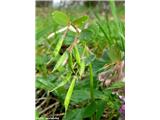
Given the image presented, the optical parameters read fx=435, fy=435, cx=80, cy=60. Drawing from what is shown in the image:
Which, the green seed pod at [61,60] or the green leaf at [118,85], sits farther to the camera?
the green leaf at [118,85]

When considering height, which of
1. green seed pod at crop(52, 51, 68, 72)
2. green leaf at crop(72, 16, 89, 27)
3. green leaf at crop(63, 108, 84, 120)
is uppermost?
green leaf at crop(72, 16, 89, 27)

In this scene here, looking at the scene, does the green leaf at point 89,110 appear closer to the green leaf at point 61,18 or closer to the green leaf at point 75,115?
the green leaf at point 75,115

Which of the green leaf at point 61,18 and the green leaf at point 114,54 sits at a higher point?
the green leaf at point 61,18

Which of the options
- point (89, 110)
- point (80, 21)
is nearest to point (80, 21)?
point (80, 21)

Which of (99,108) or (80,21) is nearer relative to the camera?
(80,21)

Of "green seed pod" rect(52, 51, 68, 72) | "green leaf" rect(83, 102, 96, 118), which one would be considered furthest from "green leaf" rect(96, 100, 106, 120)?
"green seed pod" rect(52, 51, 68, 72)

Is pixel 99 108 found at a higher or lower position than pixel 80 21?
lower

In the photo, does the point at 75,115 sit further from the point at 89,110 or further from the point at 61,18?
the point at 61,18

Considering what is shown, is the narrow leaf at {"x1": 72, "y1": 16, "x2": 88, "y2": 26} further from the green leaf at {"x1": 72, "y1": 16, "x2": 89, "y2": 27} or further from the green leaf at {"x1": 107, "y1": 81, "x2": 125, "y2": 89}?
the green leaf at {"x1": 107, "y1": 81, "x2": 125, "y2": 89}

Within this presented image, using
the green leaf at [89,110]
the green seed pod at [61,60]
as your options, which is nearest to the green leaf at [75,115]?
the green leaf at [89,110]
